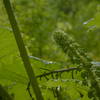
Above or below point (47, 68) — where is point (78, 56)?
below

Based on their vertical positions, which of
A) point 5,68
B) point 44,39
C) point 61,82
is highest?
point 44,39

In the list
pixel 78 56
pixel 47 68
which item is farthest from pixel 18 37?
pixel 47 68

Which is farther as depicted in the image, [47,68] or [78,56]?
[47,68]

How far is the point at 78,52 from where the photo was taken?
622 mm

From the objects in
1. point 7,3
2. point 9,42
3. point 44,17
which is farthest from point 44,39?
point 7,3

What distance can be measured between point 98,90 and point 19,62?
1.34 ft

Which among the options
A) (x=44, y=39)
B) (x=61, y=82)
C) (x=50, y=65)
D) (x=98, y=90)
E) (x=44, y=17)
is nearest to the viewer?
(x=98, y=90)

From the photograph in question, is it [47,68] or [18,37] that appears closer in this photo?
[18,37]

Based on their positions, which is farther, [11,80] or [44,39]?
[44,39]

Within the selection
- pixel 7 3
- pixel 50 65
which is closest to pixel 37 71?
pixel 50 65

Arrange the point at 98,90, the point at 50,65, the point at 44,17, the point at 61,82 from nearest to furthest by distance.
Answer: the point at 98,90
the point at 61,82
the point at 50,65
the point at 44,17

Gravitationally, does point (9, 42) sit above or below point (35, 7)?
below

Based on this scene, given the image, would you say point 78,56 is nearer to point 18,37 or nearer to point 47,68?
point 18,37

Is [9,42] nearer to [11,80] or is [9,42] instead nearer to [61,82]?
[11,80]
